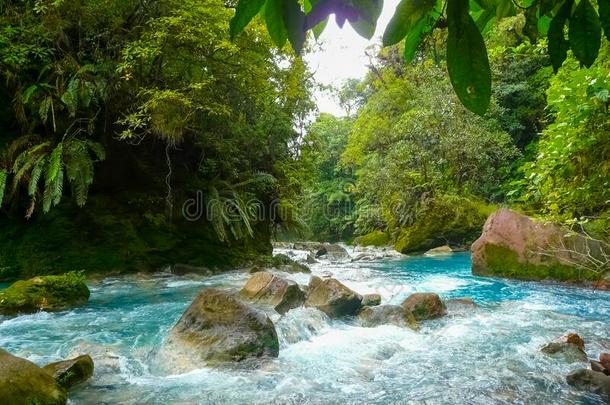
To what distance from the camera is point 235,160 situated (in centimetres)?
1234

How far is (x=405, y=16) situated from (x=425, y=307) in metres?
6.33

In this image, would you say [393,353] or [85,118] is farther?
[85,118]

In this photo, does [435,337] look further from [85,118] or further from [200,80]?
[85,118]

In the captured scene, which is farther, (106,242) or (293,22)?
(106,242)

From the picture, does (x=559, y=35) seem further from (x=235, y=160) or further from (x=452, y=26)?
(x=235, y=160)

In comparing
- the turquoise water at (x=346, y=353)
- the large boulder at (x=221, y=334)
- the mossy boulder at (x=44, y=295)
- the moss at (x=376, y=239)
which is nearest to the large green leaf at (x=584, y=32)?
the turquoise water at (x=346, y=353)

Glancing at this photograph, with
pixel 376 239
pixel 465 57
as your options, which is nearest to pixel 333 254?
pixel 376 239

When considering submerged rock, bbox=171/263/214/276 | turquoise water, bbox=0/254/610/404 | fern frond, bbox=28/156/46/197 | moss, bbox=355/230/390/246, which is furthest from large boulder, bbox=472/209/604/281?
moss, bbox=355/230/390/246

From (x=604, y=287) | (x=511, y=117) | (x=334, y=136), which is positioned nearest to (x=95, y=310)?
(x=604, y=287)

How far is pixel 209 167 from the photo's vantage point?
1213 centimetres

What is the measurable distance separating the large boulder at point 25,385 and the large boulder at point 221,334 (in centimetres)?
130

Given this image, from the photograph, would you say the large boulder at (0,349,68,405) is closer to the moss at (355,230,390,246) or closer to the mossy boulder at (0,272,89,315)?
the mossy boulder at (0,272,89,315)

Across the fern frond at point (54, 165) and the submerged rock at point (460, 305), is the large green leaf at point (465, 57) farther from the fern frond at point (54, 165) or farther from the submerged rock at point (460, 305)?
the fern frond at point (54, 165)

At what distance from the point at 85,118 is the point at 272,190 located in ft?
18.0
